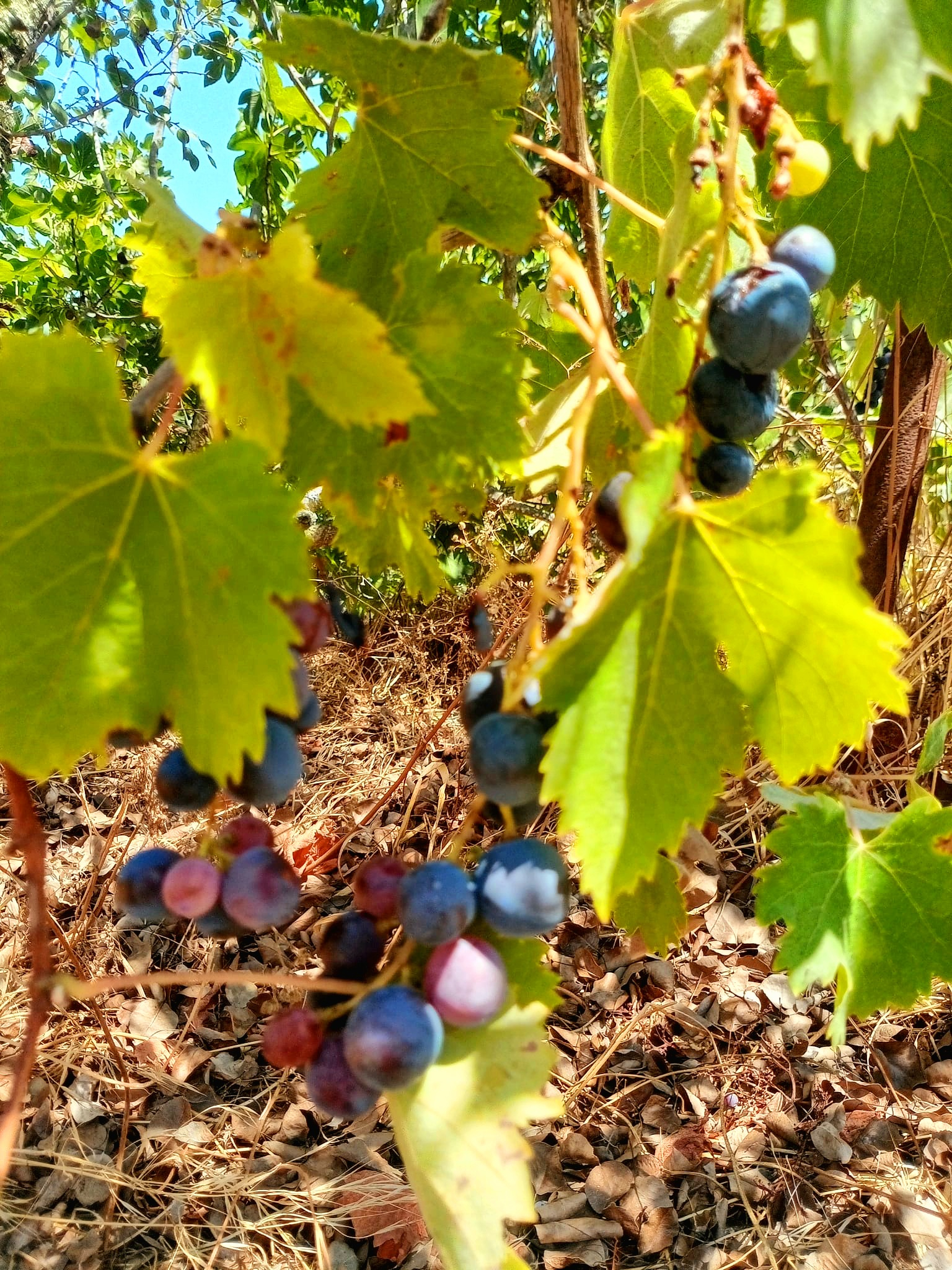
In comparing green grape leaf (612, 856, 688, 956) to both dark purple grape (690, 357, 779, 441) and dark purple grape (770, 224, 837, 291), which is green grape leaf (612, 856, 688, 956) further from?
dark purple grape (770, 224, 837, 291)

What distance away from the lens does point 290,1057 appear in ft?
2.04

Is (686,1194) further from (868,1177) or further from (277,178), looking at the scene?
(277,178)

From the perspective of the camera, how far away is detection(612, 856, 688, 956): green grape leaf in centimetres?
89

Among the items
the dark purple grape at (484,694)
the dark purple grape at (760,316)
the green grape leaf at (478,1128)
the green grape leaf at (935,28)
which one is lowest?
the green grape leaf at (478,1128)

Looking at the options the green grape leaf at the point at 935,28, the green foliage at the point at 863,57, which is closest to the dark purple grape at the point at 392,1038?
the green foliage at the point at 863,57

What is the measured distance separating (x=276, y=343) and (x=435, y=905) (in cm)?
39

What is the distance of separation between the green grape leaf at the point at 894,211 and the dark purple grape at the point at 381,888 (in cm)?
88

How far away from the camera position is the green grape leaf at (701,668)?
0.60 meters

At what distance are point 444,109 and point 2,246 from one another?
277cm

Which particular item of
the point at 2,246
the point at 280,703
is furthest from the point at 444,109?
→ the point at 2,246

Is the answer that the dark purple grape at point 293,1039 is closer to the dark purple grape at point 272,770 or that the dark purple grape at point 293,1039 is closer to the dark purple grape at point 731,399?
the dark purple grape at point 272,770

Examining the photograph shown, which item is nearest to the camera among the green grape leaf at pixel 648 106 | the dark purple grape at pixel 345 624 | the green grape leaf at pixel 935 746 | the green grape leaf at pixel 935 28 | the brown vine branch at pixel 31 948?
the brown vine branch at pixel 31 948

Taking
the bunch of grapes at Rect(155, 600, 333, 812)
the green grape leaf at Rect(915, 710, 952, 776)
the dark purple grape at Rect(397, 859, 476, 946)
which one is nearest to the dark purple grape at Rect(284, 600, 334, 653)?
the bunch of grapes at Rect(155, 600, 333, 812)

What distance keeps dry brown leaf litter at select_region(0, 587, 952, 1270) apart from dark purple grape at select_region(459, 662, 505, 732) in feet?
2.35
